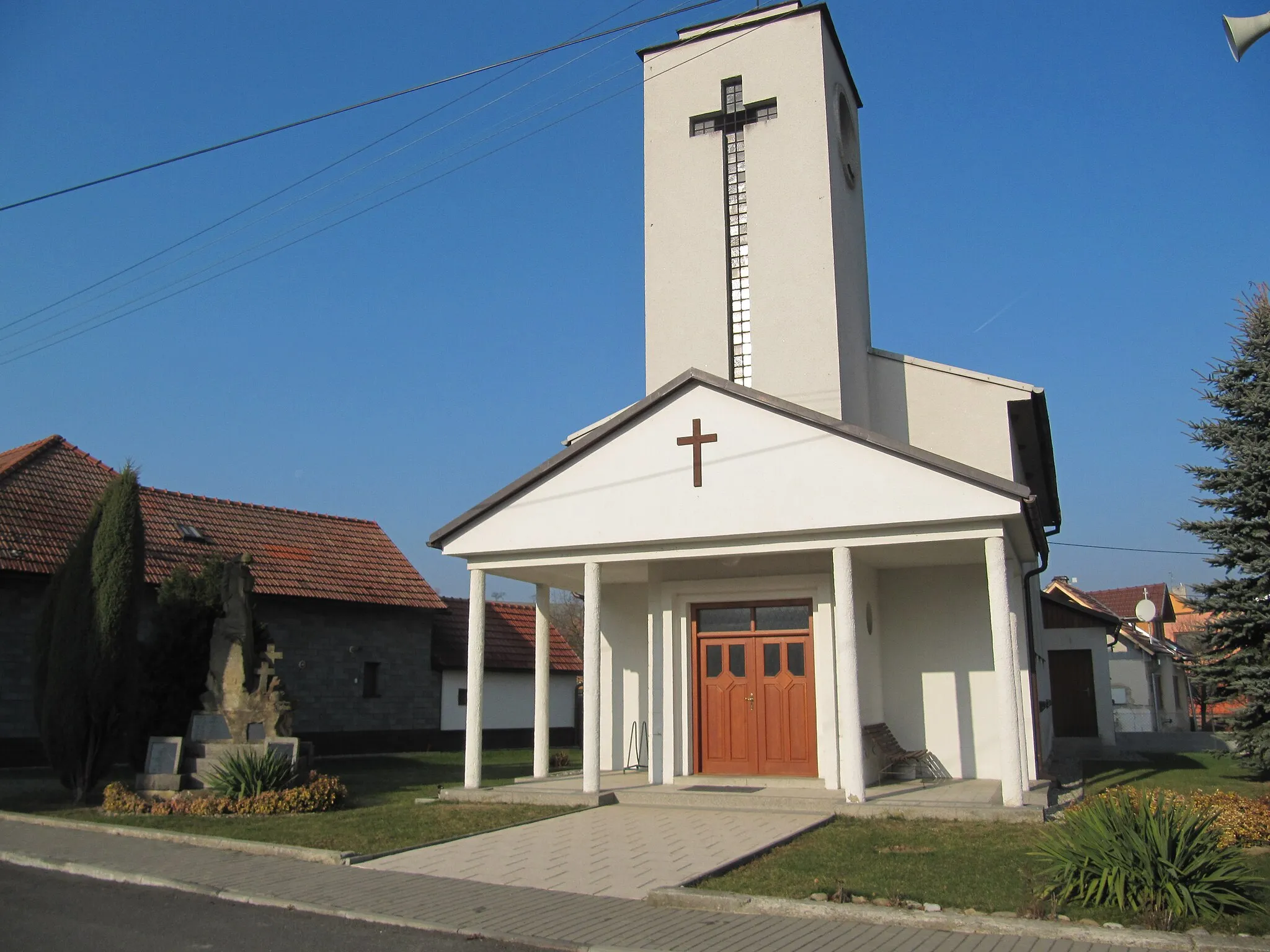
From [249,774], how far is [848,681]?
7.96 m

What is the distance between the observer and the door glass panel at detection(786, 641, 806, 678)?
15328mm

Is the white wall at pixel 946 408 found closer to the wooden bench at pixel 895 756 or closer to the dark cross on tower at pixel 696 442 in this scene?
the wooden bench at pixel 895 756

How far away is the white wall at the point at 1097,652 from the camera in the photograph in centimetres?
2638

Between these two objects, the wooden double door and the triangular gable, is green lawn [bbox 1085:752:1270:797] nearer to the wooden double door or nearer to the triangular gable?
the wooden double door

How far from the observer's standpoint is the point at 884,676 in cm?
1608

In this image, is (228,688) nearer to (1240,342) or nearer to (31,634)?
(31,634)

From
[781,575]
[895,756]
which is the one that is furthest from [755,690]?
[895,756]

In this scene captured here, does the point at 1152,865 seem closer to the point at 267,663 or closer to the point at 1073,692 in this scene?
the point at 267,663

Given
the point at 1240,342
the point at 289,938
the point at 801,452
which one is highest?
the point at 1240,342

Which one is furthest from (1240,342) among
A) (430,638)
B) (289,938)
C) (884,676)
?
(430,638)

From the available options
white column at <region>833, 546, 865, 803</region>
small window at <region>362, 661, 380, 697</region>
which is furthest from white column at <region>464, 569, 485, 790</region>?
small window at <region>362, 661, 380, 697</region>

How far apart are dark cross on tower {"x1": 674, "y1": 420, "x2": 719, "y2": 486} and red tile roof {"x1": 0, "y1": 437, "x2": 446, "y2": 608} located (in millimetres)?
9658

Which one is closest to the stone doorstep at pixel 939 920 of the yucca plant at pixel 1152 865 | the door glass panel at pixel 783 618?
the yucca plant at pixel 1152 865

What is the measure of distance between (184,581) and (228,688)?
378 centimetres
